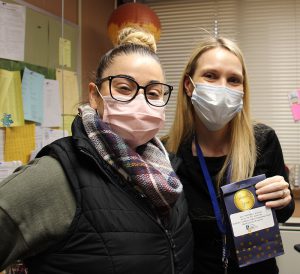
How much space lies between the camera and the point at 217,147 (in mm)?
1372

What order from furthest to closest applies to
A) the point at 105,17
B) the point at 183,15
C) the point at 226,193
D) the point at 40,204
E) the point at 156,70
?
1. the point at 183,15
2. the point at 105,17
3. the point at 226,193
4. the point at 156,70
5. the point at 40,204

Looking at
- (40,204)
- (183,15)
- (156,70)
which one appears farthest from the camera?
(183,15)

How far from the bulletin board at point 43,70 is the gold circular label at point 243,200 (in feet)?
3.83

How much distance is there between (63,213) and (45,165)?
117mm

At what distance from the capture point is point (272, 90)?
3061 mm

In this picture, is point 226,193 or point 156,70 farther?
point 226,193

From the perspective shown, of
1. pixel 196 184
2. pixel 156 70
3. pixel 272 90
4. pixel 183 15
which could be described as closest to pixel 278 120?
pixel 272 90

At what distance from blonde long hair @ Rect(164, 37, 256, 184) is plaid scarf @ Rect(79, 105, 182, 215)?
1.33 ft

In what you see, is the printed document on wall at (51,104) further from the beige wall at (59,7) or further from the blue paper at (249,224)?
the blue paper at (249,224)

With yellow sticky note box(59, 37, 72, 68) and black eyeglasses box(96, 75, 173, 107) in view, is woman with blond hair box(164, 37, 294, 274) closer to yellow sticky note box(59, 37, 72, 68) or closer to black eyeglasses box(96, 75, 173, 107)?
black eyeglasses box(96, 75, 173, 107)

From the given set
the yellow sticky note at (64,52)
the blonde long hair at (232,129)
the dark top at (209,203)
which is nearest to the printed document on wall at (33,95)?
the yellow sticky note at (64,52)

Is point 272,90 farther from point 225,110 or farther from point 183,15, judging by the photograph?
point 225,110

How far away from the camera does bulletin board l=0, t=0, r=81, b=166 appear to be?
1871 mm

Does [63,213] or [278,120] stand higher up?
[278,120]
